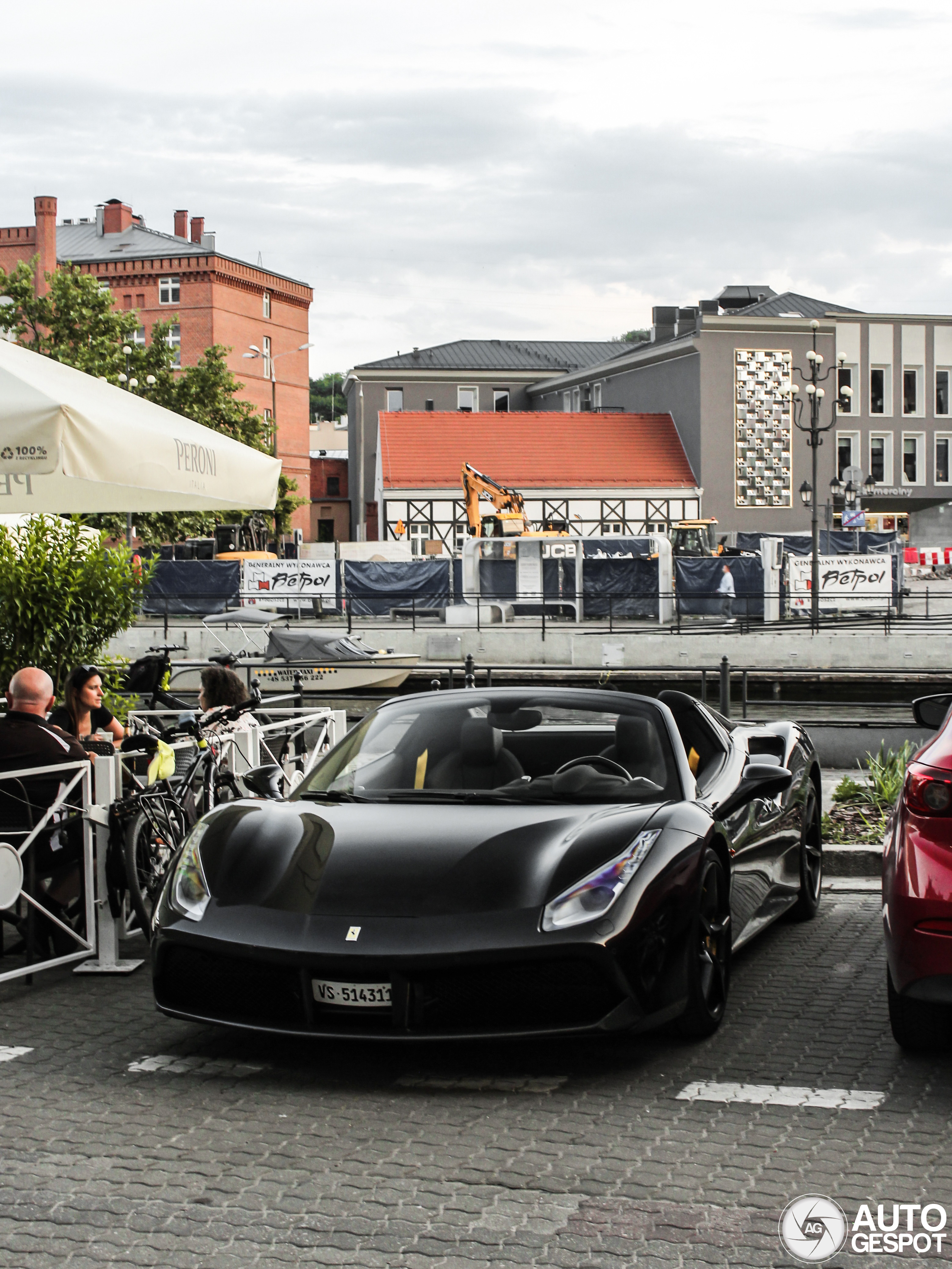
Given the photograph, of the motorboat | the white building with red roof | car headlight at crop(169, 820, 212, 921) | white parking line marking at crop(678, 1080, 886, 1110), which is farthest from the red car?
the white building with red roof

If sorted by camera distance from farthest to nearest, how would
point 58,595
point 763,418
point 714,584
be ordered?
point 763,418 < point 714,584 < point 58,595

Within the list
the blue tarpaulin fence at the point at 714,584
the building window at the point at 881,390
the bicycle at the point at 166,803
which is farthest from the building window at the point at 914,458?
the bicycle at the point at 166,803

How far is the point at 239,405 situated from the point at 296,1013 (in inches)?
2088

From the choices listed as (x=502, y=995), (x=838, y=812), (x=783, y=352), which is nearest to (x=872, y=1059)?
(x=502, y=995)

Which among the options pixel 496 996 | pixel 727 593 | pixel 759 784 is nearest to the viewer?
pixel 496 996

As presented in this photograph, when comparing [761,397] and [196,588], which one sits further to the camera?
[761,397]

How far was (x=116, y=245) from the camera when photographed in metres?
84.9

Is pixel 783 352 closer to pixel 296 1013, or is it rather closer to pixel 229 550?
pixel 229 550

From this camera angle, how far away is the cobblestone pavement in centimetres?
355

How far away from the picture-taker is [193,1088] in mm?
4832

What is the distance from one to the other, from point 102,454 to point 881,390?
70.2m

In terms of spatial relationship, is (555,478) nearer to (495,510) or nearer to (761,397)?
(761,397)

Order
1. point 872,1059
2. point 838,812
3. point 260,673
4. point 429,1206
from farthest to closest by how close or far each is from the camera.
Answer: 1. point 260,673
2. point 838,812
3. point 872,1059
4. point 429,1206

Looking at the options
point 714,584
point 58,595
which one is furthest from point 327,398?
point 58,595
